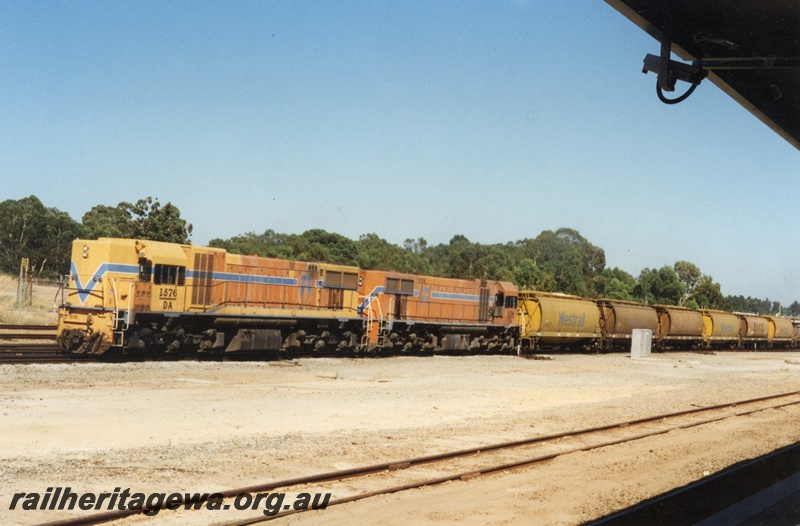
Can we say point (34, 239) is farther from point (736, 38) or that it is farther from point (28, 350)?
point (736, 38)

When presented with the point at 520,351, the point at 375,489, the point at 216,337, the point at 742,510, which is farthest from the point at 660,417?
the point at 520,351

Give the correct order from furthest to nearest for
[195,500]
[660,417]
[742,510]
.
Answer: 1. [660,417]
2. [742,510]
3. [195,500]

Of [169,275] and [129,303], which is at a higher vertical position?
[169,275]

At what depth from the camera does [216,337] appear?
25922 mm

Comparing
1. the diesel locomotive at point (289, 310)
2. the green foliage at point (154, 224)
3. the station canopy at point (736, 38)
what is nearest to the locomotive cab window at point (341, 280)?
the diesel locomotive at point (289, 310)

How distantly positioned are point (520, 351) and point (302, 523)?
33142 millimetres

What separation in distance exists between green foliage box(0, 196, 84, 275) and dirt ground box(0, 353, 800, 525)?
159 feet

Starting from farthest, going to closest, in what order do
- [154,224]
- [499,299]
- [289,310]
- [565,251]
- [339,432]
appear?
[565,251], [154,224], [499,299], [289,310], [339,432]

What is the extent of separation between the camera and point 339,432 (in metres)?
14.6

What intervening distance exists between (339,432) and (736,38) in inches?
381

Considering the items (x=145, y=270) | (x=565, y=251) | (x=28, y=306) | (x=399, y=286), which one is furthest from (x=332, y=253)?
(x=565, y=251)

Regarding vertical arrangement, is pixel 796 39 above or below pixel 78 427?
above

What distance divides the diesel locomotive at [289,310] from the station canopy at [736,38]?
60.7 ft

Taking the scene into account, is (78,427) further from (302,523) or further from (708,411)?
(708,411)
